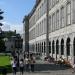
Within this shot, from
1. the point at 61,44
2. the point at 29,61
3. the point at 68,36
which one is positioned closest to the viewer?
the point at 29,61

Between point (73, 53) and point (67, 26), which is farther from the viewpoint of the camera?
point (67, 26)

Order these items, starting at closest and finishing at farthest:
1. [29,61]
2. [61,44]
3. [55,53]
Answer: [29,61] → [61,44] → [55,53]

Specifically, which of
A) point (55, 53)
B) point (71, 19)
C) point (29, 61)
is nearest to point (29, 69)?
point (29, 61)

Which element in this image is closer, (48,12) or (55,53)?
(55,53)

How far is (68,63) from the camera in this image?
55.4 meters

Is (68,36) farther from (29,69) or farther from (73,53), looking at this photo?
(29,69)

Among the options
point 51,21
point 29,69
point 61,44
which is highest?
point 51,21

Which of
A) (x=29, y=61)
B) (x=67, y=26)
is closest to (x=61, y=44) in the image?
(x=67, y=26)

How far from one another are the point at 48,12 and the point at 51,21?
305 centimetres

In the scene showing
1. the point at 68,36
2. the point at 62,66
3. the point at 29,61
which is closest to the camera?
the point at 29,61

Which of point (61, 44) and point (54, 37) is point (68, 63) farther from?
point (54, 37)

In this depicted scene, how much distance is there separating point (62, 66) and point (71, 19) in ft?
25.0

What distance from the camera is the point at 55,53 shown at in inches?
2817

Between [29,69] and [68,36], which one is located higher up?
[68,36]
